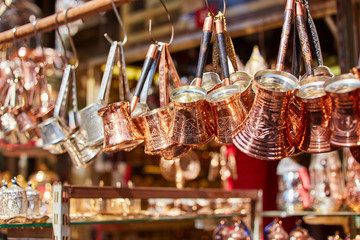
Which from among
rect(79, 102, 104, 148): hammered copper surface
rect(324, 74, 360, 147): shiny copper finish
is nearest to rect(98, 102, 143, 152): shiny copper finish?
rect(79, 102, 104, 148): hammered copper surface

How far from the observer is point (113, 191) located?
172 centimetres

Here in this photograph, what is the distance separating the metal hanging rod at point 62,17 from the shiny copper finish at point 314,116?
2.43ft

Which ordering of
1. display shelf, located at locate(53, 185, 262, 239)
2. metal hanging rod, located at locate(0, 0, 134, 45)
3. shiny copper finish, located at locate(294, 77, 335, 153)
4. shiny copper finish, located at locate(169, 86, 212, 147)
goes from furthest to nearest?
metal hanging rod, located at locate(0, 0, 134, 45) → display shelf, located at locate(53, 185, 262, 239) → shiny copper finish, located at locate(169, 86, 212, 147) → shiny copper finish, located at locate(294, 77, 335, 153)

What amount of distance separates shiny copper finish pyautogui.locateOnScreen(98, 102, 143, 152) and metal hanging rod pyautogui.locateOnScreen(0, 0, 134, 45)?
40 cm

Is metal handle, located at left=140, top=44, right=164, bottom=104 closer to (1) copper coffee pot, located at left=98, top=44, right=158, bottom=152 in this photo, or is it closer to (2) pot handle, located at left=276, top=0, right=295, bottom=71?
(1) copper coffee pot, located at left=98, top=44, right=158, bottom=152

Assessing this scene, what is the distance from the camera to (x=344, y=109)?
1035 millimetres

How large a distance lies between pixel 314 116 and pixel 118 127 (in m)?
0.58

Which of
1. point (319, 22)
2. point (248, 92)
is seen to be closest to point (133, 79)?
point (319, 22)

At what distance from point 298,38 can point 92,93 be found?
324 centimetres

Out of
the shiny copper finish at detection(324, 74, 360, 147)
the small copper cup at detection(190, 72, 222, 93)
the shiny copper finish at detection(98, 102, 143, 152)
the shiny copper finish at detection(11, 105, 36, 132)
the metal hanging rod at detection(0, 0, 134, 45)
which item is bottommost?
the shiny copper finish at detection(324, 74, 360, 147)

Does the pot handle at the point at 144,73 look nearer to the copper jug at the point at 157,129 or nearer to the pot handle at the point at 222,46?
the copper jug at the point at 157,129

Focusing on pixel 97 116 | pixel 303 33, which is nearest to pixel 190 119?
pixel 303 33

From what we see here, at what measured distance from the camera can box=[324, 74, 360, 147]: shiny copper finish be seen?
1.02m

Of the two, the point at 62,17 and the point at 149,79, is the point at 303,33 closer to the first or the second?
the point at 149,79
